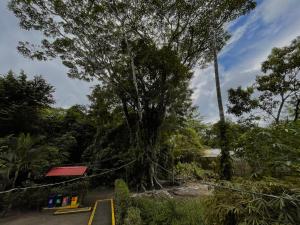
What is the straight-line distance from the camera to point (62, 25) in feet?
26.0

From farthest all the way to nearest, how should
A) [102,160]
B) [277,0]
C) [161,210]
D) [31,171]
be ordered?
[102,160]
[31,171]
[161,210]
[277,0]

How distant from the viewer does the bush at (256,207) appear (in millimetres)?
1549

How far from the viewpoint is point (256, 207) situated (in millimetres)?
1649

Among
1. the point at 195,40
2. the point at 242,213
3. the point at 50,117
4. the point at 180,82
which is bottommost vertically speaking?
the point at 242,213

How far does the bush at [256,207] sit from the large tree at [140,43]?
642 cm

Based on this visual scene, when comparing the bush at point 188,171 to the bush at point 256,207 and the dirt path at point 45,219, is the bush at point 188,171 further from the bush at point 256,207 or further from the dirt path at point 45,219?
Result: the bush at point 256,207

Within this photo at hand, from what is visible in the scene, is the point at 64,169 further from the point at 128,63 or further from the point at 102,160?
the point at 128,63

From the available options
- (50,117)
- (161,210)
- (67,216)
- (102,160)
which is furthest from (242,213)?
(50,117)

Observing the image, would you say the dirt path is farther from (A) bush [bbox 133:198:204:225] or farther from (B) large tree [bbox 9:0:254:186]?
(B) large tree [bbox 9:0:254:186]

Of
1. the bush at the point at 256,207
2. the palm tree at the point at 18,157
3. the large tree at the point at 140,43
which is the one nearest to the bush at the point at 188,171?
the large tree at the point at 140,43

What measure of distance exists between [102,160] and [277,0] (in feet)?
34.5

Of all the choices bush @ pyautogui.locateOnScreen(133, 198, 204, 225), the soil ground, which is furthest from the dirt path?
bush @ pyautogui.locateOnScreen(133, 198, 204, 225)

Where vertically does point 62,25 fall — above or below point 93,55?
above

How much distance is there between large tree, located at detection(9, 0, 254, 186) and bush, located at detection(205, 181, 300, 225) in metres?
6.42
